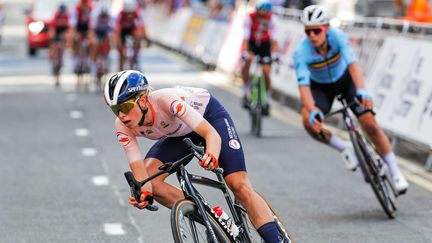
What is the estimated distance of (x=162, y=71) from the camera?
30031mm

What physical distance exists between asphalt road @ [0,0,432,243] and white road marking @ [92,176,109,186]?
0.01 metres

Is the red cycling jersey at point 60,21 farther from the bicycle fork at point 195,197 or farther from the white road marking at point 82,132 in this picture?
the bicycle fork at point 195,197

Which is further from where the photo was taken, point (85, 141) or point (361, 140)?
point (85, 141)

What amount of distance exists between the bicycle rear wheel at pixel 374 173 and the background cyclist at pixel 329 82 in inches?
4.6

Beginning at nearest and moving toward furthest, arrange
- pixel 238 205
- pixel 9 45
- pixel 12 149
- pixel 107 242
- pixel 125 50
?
pixel 238 205
pixel 107 242
pixel 12 149
pixel 125 50
pixel 9 45

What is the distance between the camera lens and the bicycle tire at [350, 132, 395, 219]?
34.3ft

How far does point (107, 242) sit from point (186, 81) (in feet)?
56.1

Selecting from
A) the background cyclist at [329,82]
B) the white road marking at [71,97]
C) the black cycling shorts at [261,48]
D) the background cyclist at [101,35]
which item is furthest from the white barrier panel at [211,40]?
the background cyclist at [329,82]

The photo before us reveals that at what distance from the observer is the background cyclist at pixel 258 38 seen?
18.1 m

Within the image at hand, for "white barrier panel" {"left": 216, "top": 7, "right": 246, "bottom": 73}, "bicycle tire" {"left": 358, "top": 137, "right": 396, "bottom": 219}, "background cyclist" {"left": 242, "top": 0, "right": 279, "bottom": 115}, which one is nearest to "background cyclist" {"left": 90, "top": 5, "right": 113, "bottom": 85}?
"white barrier panel" {"left": 216, "top": 7, "right": 246, "bottom": 73}

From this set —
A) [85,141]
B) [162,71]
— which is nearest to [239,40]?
[162,71]

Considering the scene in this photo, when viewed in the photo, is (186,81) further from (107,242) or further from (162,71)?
(107,242)

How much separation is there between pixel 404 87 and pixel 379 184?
15.2 feet

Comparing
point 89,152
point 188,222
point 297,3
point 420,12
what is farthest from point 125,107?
point 297,3
